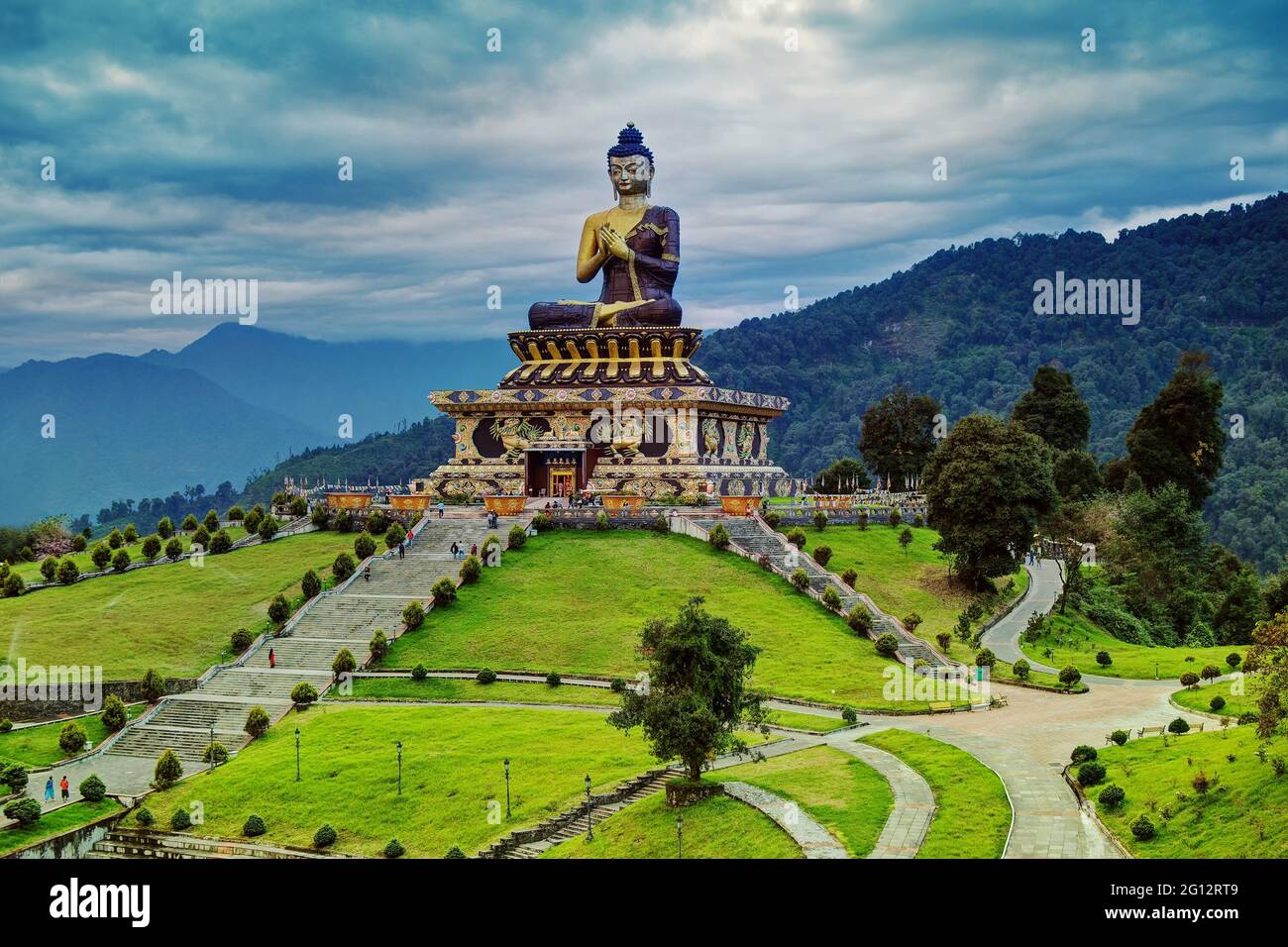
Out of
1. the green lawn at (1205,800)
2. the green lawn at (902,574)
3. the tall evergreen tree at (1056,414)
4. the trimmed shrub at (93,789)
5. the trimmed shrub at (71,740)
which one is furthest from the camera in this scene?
the tall evergreen tree at (1056,414)

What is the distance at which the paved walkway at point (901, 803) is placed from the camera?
2178 cm

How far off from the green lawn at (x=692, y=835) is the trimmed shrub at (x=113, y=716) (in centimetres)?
1414

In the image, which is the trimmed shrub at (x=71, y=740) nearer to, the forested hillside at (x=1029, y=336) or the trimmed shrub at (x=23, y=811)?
the trimmed shrub at (x=23, y=811)

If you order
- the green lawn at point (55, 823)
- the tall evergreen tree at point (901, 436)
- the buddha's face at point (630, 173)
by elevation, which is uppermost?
the buddha's face at point (630, 173)

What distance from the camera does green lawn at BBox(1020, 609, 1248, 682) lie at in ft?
124

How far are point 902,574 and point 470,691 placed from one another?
691 inches

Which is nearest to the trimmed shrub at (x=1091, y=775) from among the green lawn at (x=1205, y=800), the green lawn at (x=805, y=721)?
the green lawn at (x=1205, y=800)

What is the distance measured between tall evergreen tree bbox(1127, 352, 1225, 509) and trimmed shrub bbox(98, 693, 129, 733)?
163 feet

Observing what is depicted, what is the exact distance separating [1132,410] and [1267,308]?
2583 cm

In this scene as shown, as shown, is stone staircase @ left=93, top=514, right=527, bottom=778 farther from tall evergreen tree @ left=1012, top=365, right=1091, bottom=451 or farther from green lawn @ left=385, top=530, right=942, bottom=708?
tall evergreen tree @ left=1012, top=365, right=1091, bottom=451

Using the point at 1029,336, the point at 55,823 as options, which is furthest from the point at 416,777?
the point at 1029,336

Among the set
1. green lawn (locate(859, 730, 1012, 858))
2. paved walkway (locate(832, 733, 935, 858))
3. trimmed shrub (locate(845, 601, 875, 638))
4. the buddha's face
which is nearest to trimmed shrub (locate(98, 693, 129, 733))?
paved walkway (locate(832, 733, 935, 858))

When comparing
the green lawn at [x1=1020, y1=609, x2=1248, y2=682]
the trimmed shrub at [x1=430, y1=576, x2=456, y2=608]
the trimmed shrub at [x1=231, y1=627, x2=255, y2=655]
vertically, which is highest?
the trimmed shrub at [x1=430, y1=576, x2=456, y2=608]
